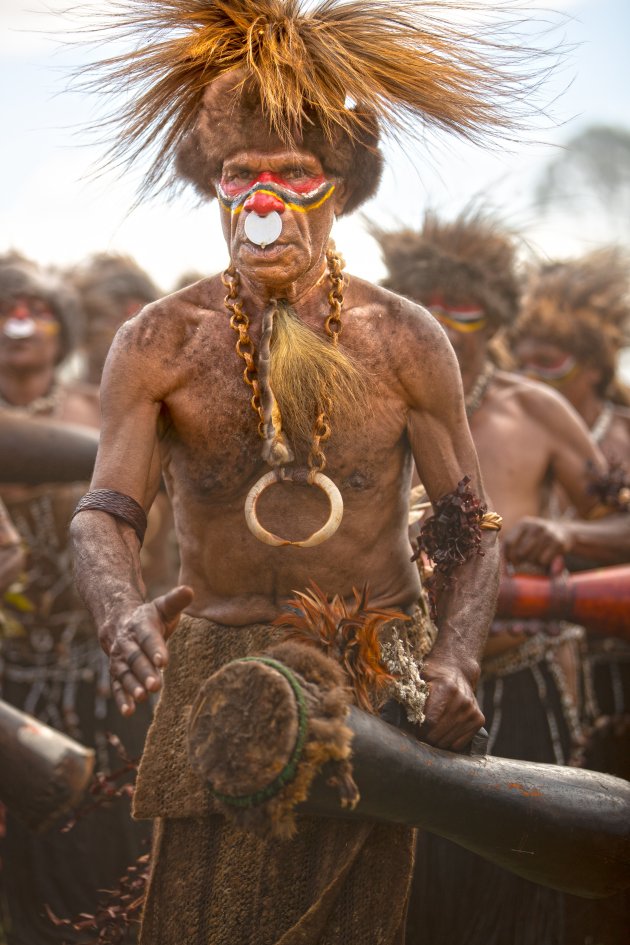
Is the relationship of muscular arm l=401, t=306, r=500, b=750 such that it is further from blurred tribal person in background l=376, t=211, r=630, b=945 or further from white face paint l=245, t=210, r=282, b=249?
blurred tribal person in background l=376, t=211, r=630, b=945

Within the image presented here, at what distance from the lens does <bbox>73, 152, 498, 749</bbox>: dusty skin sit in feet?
11.3

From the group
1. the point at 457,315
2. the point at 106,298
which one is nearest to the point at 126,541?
the point at 457,315

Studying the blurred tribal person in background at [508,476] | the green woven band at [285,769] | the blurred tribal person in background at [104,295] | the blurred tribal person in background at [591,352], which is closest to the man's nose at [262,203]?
the green woven band at [285,769]

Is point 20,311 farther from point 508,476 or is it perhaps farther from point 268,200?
point 268,200

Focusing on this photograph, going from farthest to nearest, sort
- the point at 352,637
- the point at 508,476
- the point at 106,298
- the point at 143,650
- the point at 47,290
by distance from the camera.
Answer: the point at 106,298 → the point at 47,290 → the point at 508,476 → the point at 352,637 → the point at 143,650

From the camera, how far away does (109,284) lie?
8617mm

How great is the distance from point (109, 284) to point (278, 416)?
17.8 ft

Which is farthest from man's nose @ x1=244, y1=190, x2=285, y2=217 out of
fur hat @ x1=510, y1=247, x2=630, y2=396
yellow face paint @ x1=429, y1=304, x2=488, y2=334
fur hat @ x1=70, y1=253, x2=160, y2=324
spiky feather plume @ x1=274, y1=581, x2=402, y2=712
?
fur hat @ x1=70, y1=253, x2=160, y2=324

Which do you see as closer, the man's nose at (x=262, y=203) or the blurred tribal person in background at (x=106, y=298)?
the man's nose at (x=262, y=203)

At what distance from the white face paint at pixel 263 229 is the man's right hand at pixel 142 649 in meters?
0.91

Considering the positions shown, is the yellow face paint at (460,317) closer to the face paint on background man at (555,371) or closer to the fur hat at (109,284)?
A: the face paint on background man at (555,371)

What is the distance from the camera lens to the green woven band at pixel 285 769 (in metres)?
2.79

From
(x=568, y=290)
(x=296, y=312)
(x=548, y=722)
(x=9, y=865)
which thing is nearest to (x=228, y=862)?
(x=296, y=312)

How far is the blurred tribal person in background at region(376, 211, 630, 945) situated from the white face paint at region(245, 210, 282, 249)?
93.2 inches
